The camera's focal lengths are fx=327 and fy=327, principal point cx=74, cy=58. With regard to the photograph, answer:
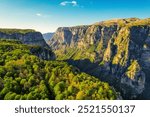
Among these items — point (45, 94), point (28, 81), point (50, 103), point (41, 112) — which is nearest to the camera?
point (41, 112)

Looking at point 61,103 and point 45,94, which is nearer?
point 61,103

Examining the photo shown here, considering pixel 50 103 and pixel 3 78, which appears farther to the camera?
pixel 3 78

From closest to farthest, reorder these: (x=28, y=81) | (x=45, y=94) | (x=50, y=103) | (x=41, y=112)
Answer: (x=41, y=112), (x=50, y=103), (x=45, y=94), (x=28, y=81)

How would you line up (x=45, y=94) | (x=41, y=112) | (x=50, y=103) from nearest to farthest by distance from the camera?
(x=41, y=112) → (x=50, y=103) → (x=45, y=94)

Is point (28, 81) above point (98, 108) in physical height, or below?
below

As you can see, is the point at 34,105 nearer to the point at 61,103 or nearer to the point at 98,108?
the point at 61,103

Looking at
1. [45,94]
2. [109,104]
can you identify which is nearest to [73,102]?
[109,104]

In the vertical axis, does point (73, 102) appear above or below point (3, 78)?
above

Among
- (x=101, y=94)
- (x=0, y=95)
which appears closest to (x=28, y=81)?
(x=0, y=95)

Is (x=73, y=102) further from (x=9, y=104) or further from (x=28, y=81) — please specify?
(x=28, y=81)
